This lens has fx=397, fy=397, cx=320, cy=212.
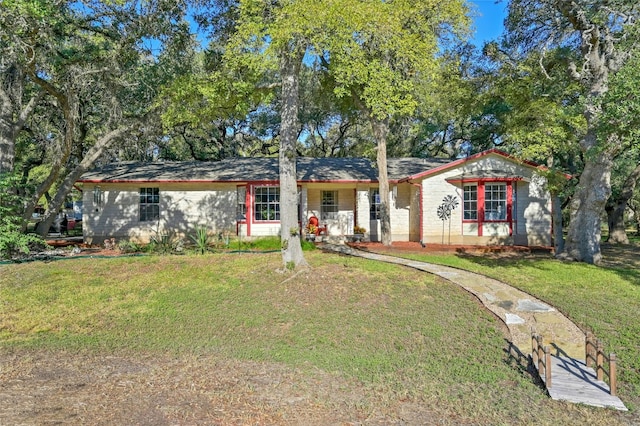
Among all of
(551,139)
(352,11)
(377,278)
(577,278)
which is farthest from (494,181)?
(352,11)

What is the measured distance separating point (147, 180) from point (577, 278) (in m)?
15.3

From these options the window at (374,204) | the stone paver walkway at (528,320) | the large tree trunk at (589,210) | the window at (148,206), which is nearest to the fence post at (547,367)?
the stone paver walkway at (528,320)

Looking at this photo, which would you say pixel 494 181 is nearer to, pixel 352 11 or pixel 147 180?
pixel 352 11

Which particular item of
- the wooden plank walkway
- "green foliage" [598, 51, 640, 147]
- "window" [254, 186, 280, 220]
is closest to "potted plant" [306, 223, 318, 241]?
"window" [254, 186, 280, 220]

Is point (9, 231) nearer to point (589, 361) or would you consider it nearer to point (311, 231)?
point (311, 231)

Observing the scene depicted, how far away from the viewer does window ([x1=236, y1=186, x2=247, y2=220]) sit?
55.8 ft

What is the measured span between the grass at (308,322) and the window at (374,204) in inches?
270

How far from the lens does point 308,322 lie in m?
7.40

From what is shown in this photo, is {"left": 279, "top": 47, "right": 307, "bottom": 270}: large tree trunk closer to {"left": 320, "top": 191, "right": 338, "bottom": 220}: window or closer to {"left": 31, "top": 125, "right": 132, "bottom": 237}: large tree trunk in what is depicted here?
{"left": 31, "top": 125, "right": 132, "bottom": 237}: large tree trunk

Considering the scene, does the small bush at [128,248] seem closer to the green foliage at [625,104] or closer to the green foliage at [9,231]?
the green foliage at [9,231]

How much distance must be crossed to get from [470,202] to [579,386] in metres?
11.5

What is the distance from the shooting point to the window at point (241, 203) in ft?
55.8

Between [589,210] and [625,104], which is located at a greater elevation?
[625,104]

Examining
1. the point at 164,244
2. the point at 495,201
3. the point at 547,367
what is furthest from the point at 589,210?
the point at 164,244
